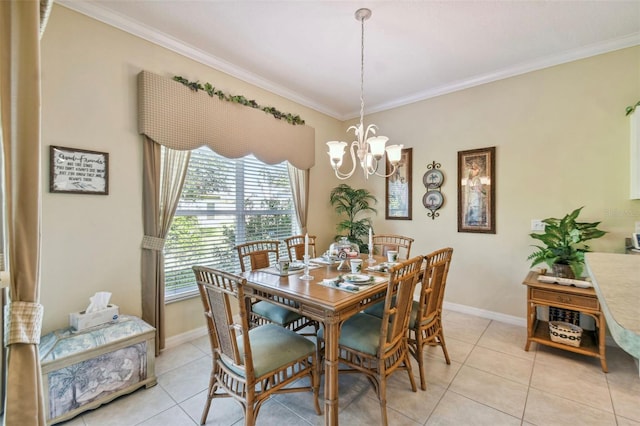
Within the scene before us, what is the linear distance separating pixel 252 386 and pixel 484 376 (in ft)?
6.24

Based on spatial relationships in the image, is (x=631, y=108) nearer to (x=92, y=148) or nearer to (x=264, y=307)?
(x=264, y=307)

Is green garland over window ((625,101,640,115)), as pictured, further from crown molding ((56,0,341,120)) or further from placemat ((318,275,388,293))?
crown molding ((56,0,341,120))

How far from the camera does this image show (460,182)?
351 centimetres

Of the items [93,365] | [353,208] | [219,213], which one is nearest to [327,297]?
[93,365]

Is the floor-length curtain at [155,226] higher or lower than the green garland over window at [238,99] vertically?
lower

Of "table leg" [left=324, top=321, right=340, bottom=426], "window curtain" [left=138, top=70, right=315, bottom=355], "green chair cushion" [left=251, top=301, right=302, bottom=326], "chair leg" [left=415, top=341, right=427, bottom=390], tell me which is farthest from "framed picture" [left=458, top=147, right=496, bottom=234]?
"window curtain" [left=138, top=70, right=315, bottom=355]

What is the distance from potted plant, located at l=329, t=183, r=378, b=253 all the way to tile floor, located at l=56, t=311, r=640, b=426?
6.68ft

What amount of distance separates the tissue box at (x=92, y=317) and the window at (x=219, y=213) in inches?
22.3

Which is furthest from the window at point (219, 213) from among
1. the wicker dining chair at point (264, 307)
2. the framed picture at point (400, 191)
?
the framed picture at point (400, 191)

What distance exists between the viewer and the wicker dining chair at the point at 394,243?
10.1ft

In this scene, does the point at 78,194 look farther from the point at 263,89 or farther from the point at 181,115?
the point at 263,89

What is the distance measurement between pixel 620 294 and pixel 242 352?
163 centimetres

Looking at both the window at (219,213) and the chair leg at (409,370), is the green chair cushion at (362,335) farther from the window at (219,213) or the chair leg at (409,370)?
the window at (219,213)

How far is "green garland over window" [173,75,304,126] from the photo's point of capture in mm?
2697
